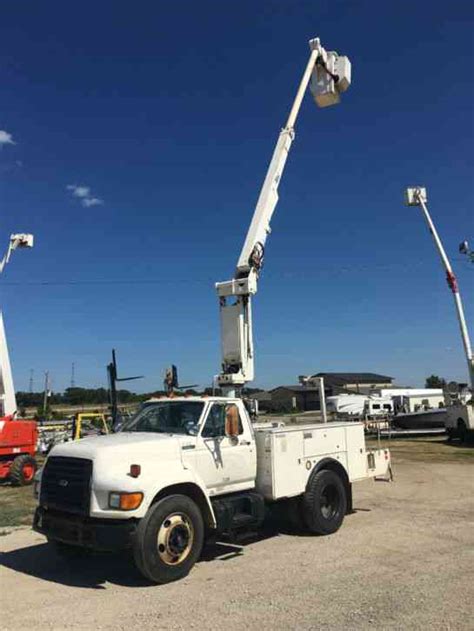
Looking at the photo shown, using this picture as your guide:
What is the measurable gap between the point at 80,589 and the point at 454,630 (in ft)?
12.9

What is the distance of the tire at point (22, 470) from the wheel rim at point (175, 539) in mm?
9730

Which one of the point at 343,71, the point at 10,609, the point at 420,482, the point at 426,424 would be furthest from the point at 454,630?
the point at 426,424

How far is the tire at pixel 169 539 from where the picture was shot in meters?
6.52

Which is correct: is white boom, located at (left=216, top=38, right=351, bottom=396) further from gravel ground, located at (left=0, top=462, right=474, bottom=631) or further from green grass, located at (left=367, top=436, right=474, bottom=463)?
green grass, located at (left=367, top=436, right=474, bottom=463)

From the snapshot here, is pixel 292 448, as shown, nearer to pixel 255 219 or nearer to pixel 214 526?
pixel 214 526

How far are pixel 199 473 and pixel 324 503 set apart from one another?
103 inches

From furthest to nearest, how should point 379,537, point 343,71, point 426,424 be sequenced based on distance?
point 426,424
point 343,71
point 379,537

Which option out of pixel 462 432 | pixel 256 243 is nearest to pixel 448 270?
pixel 462 432

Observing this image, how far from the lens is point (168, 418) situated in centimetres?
829

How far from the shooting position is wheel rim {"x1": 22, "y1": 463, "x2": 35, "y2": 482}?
15383 mm

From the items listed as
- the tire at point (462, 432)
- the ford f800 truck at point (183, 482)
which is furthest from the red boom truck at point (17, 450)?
the tire at point (462, 432)

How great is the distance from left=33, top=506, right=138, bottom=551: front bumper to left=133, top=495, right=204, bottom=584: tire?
5.3 inches

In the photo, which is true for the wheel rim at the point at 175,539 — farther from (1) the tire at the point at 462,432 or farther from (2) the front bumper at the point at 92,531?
(1) the tire at the point at 462,432

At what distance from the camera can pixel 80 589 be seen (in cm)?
661
